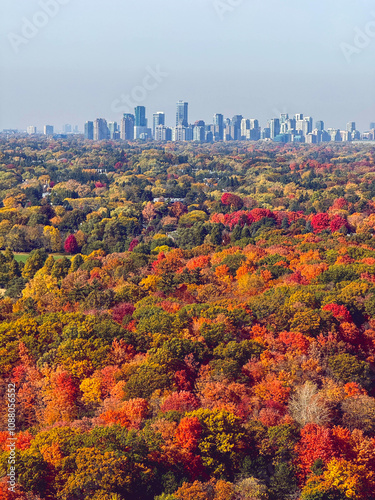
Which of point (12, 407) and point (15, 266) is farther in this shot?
point (15, 266)

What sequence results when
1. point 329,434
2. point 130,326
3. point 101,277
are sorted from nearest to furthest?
point 329,434 → point 130,326 → point 101,277

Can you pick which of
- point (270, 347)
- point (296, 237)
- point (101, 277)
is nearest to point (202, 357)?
point (270, 347)

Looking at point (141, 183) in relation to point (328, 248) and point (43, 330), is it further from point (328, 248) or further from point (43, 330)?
point (43, 330)

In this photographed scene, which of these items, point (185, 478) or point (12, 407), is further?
point (12, 407)

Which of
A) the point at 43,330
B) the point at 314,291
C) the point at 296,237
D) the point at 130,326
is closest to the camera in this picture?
the point at 43,330

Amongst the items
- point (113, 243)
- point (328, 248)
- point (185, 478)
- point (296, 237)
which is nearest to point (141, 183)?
point (113, 243)

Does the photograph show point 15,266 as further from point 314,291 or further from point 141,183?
point 141,183

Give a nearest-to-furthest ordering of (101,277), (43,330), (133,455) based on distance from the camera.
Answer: (133,455), (43,330), (101,277)

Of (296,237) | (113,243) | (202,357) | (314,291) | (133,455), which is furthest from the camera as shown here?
(113,243)

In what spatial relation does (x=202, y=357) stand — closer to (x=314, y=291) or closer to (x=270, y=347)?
(x=270, y=347)
